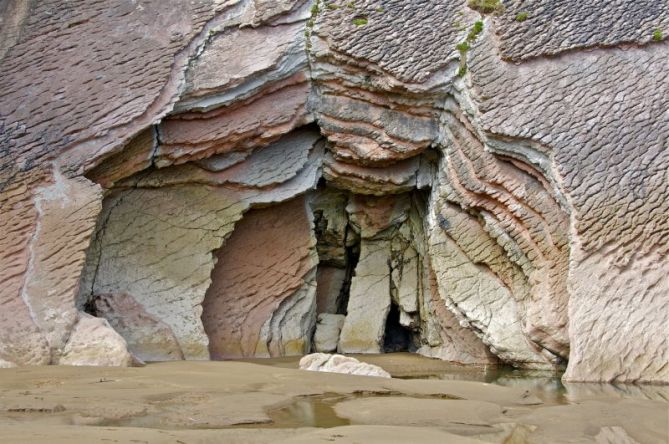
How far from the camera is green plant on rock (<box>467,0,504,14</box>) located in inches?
357

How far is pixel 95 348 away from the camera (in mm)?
6988

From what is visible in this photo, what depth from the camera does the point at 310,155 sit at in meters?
10.0

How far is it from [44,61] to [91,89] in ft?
1.94

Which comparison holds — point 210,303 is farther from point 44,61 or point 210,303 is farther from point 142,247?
point 44,61

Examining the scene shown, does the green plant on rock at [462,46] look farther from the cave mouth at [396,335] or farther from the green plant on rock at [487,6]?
the cave mouth at [396,335]

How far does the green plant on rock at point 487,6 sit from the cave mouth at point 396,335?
430 centimetres

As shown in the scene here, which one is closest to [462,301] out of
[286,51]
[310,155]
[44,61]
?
[310,155]

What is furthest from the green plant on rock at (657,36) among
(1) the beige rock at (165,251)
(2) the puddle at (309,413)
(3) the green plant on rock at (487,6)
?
(2) the puddle at (309,413)

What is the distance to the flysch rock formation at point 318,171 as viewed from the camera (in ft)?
24.3

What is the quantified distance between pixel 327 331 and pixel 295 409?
20.5 feet

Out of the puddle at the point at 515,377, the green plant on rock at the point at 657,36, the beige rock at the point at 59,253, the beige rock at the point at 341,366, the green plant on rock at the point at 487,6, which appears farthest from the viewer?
the green plant on rock at the point at 487,6

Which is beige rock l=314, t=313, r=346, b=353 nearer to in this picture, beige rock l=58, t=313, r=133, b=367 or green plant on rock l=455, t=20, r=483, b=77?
green plant on rock l=455, t=20, r=483, b=77

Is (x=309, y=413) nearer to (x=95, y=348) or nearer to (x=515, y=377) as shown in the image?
(x=95, y=348)

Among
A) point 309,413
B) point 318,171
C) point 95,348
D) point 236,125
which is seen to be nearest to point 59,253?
point 95,348
